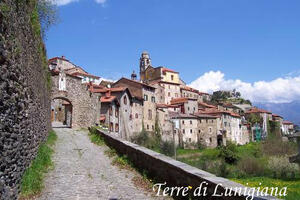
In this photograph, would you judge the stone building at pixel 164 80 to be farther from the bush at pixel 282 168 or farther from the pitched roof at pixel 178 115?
the bush at pixel 282 168

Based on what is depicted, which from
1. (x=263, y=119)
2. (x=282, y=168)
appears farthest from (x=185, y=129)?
(x=263, y=119)

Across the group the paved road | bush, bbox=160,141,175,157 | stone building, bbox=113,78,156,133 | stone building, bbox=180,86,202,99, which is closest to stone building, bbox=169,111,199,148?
stone building, bbox=113,78,156,133

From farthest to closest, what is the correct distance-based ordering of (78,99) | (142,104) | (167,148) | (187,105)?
1. (187,105)
2. (142,104)
3. (167,148)
4. (78,99)

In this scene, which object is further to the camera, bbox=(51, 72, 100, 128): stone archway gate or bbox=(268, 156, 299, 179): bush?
bbox=(268, 156, 299, 179): bush

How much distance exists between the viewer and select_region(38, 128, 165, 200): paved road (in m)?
6.88

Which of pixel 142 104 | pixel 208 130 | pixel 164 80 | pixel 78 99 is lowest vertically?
pixel 208 130

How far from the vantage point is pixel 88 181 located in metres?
8.26

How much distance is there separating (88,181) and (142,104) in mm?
52262

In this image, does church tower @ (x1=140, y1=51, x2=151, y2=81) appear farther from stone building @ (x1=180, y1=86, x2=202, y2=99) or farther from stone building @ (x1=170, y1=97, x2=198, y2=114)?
stone building @ (x1=170, y1=97, x2=198, y2=114)

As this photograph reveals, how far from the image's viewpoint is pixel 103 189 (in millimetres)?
7473

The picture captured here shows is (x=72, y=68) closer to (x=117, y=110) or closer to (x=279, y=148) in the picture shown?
(x=117, y=110)

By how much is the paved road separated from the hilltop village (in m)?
14.3

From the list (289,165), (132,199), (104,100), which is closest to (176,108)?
(104,100)

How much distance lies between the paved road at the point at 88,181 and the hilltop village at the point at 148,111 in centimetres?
1425
